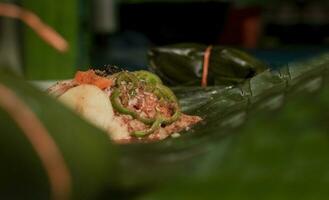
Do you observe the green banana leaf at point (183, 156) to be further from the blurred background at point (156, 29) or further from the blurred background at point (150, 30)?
the blurred background at point (156, 29)

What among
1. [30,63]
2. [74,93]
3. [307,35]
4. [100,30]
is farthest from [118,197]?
[307,35]

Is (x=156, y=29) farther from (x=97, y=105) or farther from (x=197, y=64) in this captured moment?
(x=97, y=105)

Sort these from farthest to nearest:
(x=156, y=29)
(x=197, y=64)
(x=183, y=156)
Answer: (x=156, y=29), (x=197, y=64), (x=183, y=156)

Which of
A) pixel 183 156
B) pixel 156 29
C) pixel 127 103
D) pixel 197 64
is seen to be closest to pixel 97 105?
pixel 127 103

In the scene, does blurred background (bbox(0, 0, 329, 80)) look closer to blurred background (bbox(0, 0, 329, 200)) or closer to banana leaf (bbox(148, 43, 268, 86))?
blurred background (bbox(0, 0, 329, 200))

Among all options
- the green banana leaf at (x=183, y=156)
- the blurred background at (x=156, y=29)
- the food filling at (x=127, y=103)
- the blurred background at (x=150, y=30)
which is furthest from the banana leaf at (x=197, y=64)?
the blurred background at (x=156, y=29)

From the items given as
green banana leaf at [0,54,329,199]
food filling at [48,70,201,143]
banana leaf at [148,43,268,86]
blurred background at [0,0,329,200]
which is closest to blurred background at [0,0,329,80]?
blurred background at [0,0,329,200]

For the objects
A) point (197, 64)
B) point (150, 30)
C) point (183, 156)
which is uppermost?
point (183, 156)
